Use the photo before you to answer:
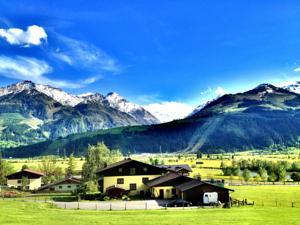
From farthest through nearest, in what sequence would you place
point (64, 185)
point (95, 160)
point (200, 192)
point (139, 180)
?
point (64, 185) < point (95, 160) < point (139, 180) < point (200, 192)

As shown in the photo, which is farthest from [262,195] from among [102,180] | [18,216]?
[18,216]

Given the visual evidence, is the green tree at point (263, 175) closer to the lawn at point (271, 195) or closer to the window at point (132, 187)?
the lawn at point (271, 195)

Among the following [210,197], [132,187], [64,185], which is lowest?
[210,197]

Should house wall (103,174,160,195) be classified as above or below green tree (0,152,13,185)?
below

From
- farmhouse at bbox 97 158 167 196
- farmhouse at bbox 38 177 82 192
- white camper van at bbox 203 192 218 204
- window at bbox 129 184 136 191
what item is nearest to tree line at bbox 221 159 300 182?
farmhouse at bbox 97 158 167 196

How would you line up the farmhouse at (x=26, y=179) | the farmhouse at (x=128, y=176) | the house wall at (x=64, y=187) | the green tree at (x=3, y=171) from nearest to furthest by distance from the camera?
1. the farmhouse at (x=128, y=176)
2. the house wall at (x=64, y=187)
3. the farmhouse at (x=26, y=179)
4. the green tree at (x=3, y=171)

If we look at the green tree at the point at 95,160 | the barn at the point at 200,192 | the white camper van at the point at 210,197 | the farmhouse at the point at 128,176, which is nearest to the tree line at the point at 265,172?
the farmhouse at the point at 128,176

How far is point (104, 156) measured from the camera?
117000 millimetres

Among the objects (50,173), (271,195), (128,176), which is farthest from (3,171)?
(271,195)

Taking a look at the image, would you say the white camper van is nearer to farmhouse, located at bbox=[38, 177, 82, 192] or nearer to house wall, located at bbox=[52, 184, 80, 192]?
farmhouse, located at bbox=[38, 177, 82, 192]

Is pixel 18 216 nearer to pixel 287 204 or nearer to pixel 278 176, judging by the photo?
pixel 287 204

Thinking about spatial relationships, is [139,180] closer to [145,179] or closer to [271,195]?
[145,179]

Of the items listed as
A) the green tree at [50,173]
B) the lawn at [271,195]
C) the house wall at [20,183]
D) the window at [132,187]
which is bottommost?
the lawn at [271,195]

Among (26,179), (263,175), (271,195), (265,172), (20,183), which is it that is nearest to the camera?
(271,195)
